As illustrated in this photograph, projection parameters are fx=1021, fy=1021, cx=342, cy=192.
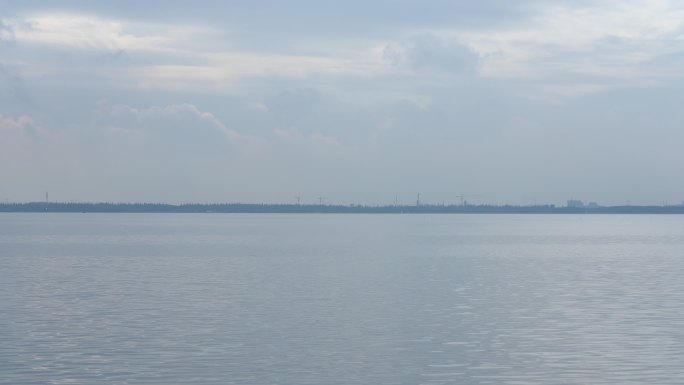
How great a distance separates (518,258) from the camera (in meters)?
64.0

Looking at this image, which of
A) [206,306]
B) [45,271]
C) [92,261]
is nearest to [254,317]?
[206,306]

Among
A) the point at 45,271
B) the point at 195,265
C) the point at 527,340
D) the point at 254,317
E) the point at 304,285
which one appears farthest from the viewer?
the point at 195,265

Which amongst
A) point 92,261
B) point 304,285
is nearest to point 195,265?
point 92,261

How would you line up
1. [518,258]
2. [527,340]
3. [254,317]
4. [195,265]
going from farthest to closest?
[518,258] < [195,265] < [254,317] < [527,340]

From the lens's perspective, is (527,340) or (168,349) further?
(527,340)

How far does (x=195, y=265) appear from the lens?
180 ft

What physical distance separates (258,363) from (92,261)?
38.1 meters

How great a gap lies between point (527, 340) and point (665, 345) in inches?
130

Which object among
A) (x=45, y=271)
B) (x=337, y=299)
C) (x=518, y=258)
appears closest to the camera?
(x=337, y=299)

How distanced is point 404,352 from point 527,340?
3.74 metres

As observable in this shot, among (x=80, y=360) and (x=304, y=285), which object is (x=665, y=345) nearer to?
(x=80, y=360)

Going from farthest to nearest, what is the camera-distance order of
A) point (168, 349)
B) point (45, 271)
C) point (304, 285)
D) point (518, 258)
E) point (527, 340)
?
1. point (518, 258)
2. point (45, 271)
3. point (304, 285)
4. point (527, 340)
5. point (168, 349)

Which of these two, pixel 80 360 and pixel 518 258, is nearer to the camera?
pixel 80 360

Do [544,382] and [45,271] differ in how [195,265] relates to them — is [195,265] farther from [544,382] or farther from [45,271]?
[544,382]
